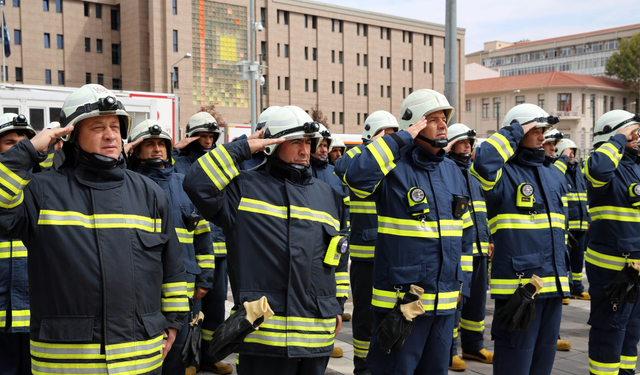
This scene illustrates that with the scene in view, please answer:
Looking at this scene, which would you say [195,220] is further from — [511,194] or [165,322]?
[511,194]

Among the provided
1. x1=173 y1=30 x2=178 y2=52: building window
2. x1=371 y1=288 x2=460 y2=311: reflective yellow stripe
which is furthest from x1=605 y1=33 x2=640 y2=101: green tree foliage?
x1=371 y1=288 x2=460 y2=311: reflective yellow stripe

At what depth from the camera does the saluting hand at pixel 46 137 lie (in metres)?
2.98

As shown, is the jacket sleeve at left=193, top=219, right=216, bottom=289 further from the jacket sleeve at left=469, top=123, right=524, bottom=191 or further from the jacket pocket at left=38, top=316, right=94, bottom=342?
the jacket sleeve at left=469, top=123, right=524, bottom=191

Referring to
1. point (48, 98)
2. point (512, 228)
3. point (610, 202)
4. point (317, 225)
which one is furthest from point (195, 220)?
point (48, 98)

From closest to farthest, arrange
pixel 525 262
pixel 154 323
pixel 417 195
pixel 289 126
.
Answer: pixel 154 323 → pixel 289 126 → pixel 417 195 → pixel 525 262

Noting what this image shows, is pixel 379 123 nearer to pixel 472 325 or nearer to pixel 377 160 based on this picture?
pixel 472 325

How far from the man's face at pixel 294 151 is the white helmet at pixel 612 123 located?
3.48 m

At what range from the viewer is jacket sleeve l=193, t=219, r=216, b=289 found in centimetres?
516

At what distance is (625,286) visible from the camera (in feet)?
17.1

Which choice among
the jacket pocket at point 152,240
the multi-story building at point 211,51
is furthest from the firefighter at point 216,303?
the multi-story building at point 211,51

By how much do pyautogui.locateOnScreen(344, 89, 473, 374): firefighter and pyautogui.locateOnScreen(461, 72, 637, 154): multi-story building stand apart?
229 feet

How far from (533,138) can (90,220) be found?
11.9 feet

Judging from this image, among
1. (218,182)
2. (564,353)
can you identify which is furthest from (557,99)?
(218,182)

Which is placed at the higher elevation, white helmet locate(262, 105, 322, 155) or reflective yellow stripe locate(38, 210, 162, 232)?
white helmet locate(262, 105, 322, 155)
